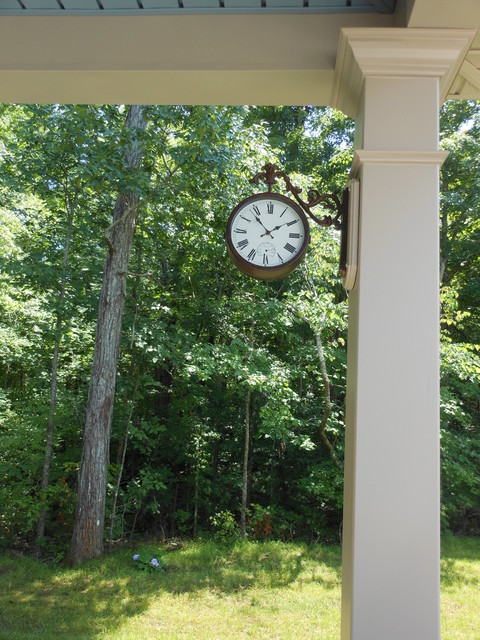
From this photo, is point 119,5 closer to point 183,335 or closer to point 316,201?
point 316,201

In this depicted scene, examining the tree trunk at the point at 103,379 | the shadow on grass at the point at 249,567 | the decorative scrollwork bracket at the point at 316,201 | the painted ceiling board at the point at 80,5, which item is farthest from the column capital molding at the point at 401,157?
the shadow on grass at the point at 249,567

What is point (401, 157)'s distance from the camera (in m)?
1.86

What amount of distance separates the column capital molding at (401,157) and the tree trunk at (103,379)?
3997 mm

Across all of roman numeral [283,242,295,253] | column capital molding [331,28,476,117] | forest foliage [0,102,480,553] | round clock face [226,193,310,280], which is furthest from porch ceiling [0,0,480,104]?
forest foliage [0,102,480,553]

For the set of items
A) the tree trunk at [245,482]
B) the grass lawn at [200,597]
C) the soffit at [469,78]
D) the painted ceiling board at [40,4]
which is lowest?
the grass lawn at [200,597]

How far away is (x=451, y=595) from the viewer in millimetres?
4980

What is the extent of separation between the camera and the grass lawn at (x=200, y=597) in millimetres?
4195

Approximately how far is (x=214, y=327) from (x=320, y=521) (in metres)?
2.50

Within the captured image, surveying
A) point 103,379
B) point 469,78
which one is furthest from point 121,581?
point 469,78

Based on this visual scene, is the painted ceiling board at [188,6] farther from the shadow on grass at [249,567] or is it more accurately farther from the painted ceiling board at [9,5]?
the shadow on grass at [249,567]

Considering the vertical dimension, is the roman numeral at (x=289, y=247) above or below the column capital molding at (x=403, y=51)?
below

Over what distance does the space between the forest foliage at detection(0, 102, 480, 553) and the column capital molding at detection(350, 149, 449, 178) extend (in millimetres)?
3404

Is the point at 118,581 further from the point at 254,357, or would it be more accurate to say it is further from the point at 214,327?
the point at 214,327

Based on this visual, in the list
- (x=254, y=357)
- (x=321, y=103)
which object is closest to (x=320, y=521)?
(x=254, y=357)
